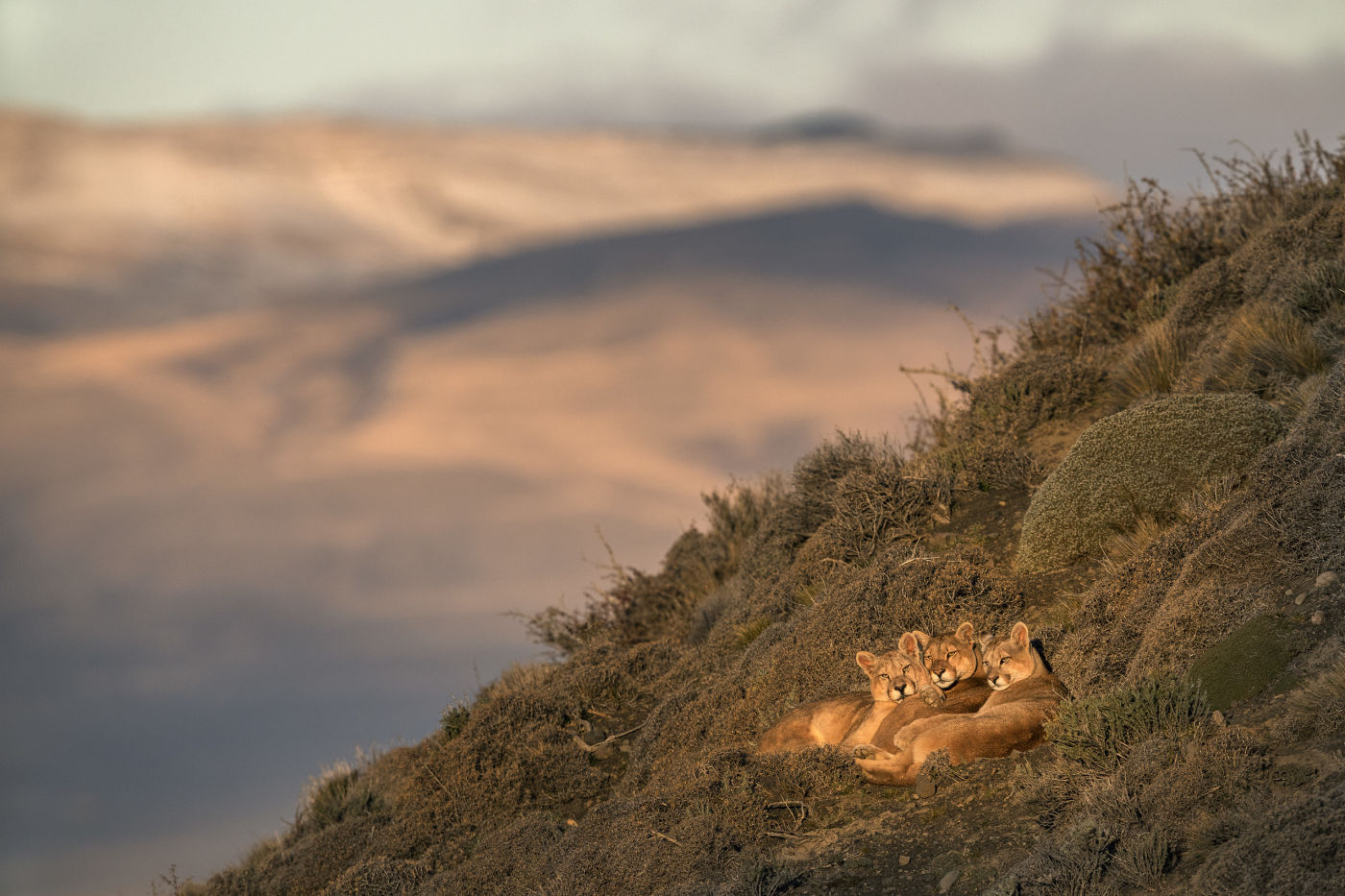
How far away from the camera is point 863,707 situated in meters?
8.92

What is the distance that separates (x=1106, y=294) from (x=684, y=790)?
1343 cm

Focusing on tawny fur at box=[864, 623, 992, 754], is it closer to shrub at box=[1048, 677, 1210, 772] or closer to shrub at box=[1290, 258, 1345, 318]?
shrub at box=[1048, 677, 1210, 772]

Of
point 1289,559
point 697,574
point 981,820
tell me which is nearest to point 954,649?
point 981,820

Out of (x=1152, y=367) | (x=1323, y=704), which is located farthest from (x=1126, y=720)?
(x=1152, y=367)

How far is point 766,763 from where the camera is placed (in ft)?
29.5

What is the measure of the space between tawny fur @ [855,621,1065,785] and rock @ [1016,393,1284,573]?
335cm

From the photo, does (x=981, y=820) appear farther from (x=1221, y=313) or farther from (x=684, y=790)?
(x=1221, y=313)

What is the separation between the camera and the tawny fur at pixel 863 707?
8375 millimetres

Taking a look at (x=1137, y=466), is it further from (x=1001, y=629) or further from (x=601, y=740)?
(x=601, y=740)

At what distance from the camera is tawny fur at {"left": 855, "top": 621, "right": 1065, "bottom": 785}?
304 inches

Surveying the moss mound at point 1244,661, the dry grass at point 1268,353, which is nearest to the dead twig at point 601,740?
the moss mound at point 1244,661

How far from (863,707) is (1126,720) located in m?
2.51

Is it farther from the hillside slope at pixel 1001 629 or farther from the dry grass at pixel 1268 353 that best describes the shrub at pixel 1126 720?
the dry grass at pixel 1268 353

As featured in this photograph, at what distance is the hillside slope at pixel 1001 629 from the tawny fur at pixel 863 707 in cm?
38
